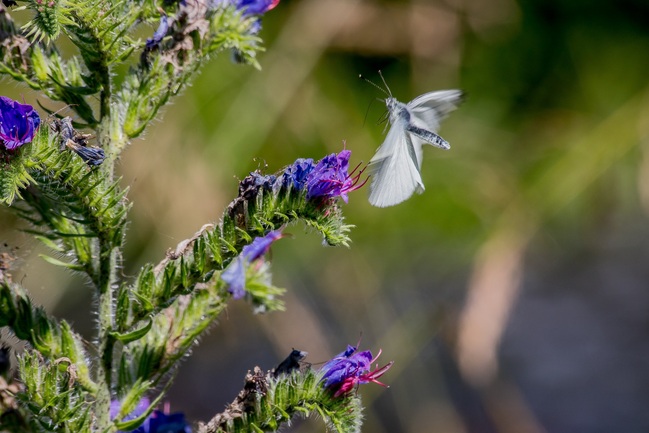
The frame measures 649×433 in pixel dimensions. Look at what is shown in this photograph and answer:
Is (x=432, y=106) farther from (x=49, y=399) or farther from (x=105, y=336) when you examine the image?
(x=49, y=399)

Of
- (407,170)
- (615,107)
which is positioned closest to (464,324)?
(615,107)

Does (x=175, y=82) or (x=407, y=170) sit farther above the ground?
(x=407, y=170)

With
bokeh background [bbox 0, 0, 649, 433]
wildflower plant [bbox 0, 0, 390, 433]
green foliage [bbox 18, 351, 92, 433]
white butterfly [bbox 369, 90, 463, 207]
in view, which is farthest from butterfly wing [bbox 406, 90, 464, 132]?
bokeh background [bbox 0, 0, 649, 433]

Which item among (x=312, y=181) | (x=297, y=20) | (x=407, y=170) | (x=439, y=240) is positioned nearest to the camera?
(x=312, y=181)

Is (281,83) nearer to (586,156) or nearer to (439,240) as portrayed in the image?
(439,240)

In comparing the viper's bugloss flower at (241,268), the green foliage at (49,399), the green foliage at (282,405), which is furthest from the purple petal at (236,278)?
the green foliage at (49,399)

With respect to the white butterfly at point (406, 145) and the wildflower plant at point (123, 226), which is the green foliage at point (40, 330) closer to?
the wildflower plant at point (123, 226)

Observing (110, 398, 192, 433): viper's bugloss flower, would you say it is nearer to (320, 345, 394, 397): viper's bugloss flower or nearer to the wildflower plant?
the wildflower plant
